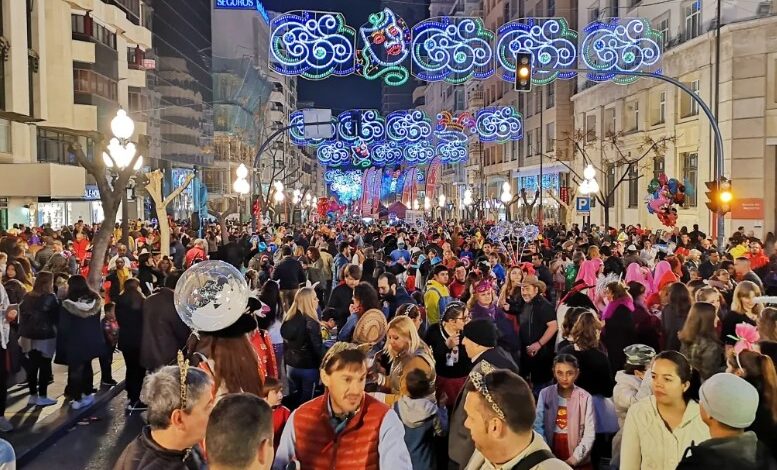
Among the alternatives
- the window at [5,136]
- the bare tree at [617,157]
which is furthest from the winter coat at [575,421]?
the window at [5,136]

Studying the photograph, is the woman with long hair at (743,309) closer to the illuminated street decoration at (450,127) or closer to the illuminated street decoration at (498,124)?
the illuminated street decoration at (498,124)

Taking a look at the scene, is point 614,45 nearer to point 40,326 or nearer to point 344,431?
point 40,326

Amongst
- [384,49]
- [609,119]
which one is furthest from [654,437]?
[609,119]

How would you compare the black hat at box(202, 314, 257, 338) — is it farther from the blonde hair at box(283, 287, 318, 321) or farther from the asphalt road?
the asphalt road

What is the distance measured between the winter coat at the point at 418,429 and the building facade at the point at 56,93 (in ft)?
86.6

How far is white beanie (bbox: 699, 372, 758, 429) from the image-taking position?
13.3ft

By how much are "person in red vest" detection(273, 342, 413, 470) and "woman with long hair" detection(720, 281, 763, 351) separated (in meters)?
5.07

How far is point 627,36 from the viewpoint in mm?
25281

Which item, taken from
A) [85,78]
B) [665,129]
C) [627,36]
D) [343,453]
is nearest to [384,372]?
[343,453]

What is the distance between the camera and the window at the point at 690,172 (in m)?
32.0

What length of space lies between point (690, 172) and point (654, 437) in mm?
29846

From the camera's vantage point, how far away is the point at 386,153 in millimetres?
46906

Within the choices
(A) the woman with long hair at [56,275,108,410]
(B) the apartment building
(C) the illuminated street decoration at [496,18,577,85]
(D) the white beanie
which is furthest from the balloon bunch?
(D) the white beanie

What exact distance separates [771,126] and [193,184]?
2122 inches
